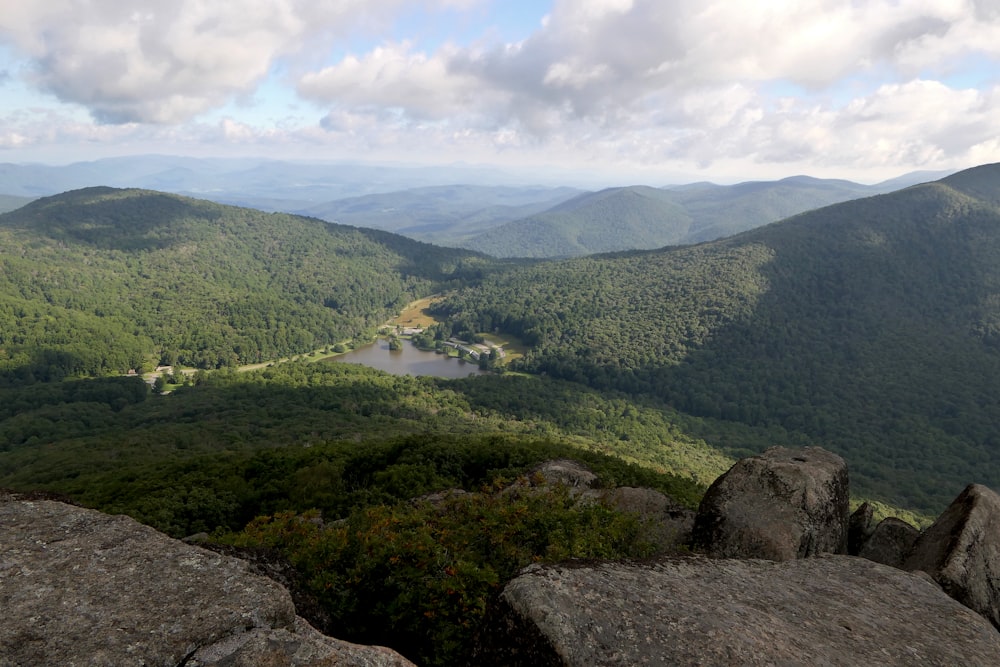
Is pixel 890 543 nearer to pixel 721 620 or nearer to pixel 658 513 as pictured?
pixel 658 513

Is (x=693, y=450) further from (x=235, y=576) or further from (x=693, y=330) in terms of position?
(x=235, y=576)

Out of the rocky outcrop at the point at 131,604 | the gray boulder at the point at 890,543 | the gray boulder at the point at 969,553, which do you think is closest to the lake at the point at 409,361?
the gray boulder at the point at 890,543

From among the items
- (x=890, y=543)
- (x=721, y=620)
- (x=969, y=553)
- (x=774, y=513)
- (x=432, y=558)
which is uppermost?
(x=721, y=620)

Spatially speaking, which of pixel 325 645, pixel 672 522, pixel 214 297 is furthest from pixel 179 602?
pixel 214 297

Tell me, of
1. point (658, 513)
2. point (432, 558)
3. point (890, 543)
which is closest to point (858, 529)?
point (890, 543)

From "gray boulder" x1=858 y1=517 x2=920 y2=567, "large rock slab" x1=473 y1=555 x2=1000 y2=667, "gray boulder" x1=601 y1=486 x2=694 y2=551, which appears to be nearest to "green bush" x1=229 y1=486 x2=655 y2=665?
"large rock slab" x1=473 y1=555 x2=1000 y2=667

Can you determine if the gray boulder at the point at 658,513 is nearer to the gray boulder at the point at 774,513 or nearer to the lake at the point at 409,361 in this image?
the gray boulder at the point at 774,513

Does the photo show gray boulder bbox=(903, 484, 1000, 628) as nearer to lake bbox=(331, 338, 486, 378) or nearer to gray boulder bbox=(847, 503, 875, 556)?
gray boulder bbox=(847, 503, 875, 556)
